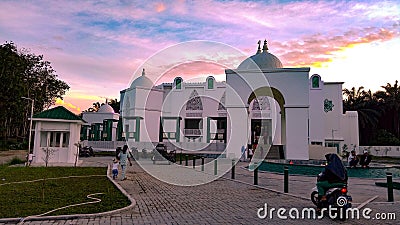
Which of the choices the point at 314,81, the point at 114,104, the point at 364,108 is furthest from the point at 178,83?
the point at 114,104

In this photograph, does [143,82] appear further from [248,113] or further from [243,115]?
[243,115]

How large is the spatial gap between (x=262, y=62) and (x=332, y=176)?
24.2m

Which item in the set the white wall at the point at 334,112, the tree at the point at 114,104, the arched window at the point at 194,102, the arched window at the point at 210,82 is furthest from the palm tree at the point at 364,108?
the tree at the point at 114,104

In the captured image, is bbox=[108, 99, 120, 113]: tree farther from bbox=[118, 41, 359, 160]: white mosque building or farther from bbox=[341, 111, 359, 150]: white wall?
bbox=[341, 111, 359, 150]: white wall

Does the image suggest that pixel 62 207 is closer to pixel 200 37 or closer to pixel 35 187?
pixel 35 187

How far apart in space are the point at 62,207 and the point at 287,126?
2196 cm

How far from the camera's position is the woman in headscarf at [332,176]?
24.1ft

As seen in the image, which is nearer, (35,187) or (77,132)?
(35,187)

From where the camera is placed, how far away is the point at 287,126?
90.0ft

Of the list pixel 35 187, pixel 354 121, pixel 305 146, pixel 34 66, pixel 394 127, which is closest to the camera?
pixel 35 187

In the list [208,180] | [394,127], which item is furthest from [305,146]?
[394,127]

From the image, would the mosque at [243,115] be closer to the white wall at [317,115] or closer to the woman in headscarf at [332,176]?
the white wall at [317,115]

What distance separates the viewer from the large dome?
30375 mm

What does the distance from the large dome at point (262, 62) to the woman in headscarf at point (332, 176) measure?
74.4 ft
